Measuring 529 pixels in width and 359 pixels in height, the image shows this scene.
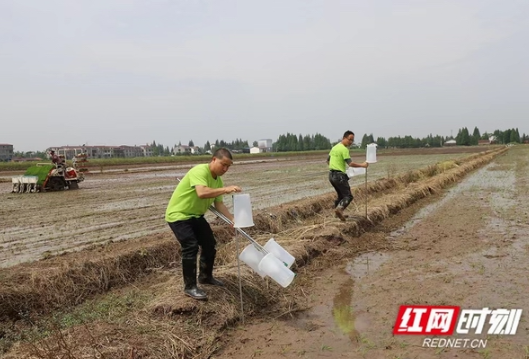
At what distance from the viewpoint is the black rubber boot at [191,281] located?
3923 mm

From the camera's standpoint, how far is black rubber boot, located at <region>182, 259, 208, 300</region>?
3923 mm

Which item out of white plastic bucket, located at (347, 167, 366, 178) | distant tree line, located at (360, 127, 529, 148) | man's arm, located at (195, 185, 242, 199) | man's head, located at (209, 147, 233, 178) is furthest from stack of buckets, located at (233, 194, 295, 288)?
distant tree line, located at (360, 127, 529, 148)

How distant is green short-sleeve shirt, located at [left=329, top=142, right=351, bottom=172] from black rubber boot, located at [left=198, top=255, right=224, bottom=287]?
156 inches

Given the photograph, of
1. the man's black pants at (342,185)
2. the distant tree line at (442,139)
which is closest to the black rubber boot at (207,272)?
the man's black pants at (342,185)

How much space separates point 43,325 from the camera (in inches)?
158

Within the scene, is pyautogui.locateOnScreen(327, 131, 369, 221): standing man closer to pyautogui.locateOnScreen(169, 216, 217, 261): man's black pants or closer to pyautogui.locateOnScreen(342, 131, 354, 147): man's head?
pyautogui.locateOnScreen(342, 131, 354, 147): man's head

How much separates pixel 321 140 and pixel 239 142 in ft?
108

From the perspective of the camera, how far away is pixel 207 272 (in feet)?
14.1

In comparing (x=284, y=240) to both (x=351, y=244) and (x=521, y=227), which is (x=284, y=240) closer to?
(x=351, y=244)

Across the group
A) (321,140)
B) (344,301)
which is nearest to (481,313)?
(344,301)

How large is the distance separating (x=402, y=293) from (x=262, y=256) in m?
1.73

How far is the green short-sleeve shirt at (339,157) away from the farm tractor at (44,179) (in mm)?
Answer: 14923

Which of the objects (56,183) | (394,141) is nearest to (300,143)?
(394,141)

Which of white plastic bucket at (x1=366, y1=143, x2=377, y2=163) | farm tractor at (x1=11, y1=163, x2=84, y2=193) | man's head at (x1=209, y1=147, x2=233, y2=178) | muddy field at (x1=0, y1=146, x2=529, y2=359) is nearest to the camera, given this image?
muddy field at (x1=0, y1=146, x2=529, y2=359)
